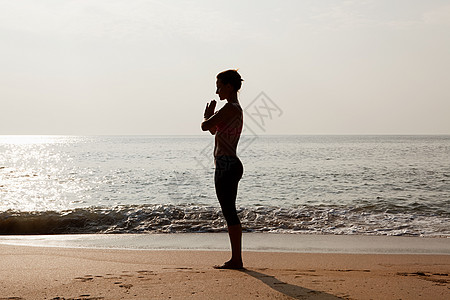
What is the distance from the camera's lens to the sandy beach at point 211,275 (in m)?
3.63

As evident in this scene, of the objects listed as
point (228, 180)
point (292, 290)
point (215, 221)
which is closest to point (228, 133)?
point (228, 180)

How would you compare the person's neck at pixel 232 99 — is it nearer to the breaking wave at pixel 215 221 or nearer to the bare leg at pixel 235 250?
the bare leg at pixel 235 250

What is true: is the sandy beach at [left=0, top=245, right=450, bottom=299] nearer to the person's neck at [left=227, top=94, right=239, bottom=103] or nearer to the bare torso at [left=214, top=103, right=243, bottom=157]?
the bare torso at [left=214, top=103, right=243, bottom=157]

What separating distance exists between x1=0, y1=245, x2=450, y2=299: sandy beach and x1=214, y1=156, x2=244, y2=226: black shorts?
1.93 ft

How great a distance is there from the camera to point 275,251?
6.09 m

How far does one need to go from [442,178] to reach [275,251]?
13.5 meters

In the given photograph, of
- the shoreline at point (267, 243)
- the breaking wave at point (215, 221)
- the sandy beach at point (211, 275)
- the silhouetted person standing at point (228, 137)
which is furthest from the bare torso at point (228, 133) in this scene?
the breaking wave at point (215, 221)

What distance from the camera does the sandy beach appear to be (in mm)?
3635

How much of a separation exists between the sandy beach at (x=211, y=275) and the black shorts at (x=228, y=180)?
1.93 feet

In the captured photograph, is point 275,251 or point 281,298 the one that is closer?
point 281,298

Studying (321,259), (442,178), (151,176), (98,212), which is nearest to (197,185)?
(151,176)

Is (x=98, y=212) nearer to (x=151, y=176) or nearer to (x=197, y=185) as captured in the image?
(x=197, y=185)

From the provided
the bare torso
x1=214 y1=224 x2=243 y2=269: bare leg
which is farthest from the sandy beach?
the bare torso

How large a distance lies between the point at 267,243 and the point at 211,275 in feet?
8.67
